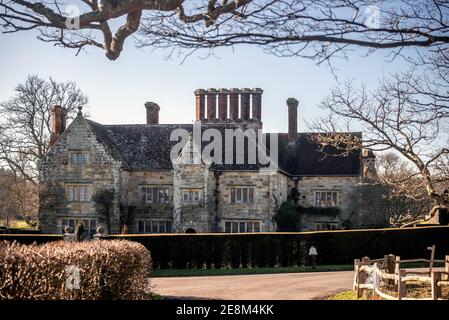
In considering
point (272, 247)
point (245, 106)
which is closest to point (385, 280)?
point (272, 247)

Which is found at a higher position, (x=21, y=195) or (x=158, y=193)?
(x=21, y=195)

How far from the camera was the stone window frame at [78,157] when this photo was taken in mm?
31969

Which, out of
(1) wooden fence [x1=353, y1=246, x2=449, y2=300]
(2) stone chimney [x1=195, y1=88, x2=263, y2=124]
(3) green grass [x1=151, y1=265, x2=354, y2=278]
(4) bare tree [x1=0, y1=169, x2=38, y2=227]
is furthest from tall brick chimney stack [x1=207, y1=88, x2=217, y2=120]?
(1) wooden fence [x1=353, y1=246, x2=449, y2=300]

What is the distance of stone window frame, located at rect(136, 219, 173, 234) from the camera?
32.5m

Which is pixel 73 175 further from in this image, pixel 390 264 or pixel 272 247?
pixel 390 264

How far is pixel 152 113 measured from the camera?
36812mm

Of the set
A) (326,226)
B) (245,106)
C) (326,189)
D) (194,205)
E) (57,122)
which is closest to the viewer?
(194,205)

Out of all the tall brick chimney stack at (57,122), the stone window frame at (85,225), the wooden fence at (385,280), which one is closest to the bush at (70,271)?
the wooden fence at (385,280)

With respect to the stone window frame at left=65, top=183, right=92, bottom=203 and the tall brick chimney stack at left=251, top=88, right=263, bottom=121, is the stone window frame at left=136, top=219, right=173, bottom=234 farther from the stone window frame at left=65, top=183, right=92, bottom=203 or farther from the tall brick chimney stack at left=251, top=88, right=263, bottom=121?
the tall brick chimney stack at left=251, top=88, right=263, bottom=121

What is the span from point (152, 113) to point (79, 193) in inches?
306

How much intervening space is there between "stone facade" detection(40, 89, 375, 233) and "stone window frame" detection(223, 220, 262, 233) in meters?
0.06

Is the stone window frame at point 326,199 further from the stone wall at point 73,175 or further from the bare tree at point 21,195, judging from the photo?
the bare tree at point 21,195

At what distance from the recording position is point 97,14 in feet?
18.5
